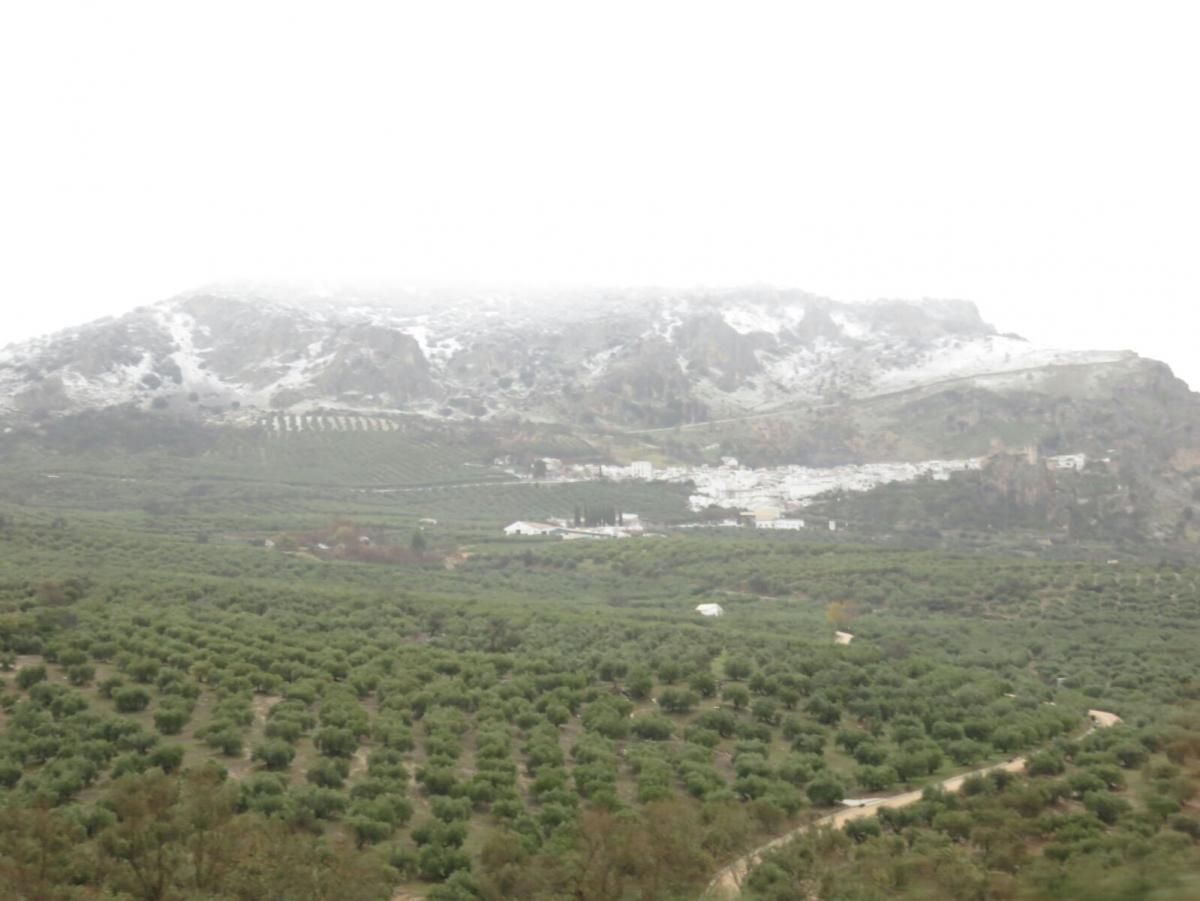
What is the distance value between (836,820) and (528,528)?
85759mm

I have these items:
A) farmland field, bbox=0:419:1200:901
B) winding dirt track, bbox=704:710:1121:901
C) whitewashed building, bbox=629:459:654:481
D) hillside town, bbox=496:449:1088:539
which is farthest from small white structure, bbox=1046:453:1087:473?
winding dirt track, bbox=704:710:1121:901

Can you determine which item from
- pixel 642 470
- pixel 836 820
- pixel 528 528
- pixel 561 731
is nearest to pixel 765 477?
pixel 642 470

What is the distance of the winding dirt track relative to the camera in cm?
1686

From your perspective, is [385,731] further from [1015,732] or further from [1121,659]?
[1121,659]

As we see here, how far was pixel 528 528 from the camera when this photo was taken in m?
108

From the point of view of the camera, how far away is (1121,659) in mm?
47469

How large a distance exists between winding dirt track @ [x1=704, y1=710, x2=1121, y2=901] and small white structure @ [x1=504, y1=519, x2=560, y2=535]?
75406mm

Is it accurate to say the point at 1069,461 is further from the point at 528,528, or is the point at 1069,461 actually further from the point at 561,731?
the point at 561,731

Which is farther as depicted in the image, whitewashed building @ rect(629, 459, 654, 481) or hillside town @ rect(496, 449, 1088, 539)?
whitewashed building @ rect(629, 459, 654, 481)

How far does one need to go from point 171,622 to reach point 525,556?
170 feet

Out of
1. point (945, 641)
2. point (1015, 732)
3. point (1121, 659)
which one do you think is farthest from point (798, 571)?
point (1015, 732)

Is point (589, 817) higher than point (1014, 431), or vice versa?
point (589, 817)

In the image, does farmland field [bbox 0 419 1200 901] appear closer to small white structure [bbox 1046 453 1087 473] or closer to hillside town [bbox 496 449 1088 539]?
hillside town [bbox 496 449 1088 539]

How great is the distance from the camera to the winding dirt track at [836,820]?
55.3 ft
